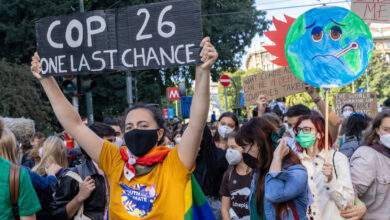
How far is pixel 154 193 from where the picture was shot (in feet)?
11.8

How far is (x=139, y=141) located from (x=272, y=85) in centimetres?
662

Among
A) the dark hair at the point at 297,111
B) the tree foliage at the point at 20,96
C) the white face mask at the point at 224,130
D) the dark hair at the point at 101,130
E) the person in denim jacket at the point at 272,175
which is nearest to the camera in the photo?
the person in denim jacket at the point at 272,175

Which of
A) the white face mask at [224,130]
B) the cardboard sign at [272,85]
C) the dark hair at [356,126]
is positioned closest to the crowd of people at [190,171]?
the white face mask at [224,130]

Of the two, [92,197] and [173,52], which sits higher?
[173,52]

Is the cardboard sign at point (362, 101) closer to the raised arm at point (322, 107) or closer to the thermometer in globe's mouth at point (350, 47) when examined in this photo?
the raised arm at point (322, 107)

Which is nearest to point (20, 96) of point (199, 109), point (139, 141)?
point (139, 141)

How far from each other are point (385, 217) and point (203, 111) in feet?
7.09

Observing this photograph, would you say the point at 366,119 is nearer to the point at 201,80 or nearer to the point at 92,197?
the point at 92,197

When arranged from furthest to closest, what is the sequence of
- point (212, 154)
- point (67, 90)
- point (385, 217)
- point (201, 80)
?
point (67, 90) < point (212, 154) < point (385, 217) < point (201, 80)

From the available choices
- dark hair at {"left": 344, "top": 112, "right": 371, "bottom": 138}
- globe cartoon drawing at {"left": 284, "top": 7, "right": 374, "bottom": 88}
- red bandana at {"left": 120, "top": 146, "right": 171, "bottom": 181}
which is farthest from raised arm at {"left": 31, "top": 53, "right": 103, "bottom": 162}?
dark hair at {"left": 344, "top": 112, "right": 371, "bottom": 138}

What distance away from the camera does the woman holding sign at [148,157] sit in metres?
3.57

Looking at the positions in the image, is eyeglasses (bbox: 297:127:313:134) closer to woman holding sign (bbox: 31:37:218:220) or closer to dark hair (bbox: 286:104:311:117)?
woman holding sign (bbox: 31:37:218:220)

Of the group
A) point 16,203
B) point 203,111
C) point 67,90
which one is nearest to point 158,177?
point 203,111

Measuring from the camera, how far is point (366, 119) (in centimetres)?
757
